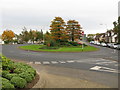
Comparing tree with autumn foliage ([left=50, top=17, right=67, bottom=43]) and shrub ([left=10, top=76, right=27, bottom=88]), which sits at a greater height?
tree with autumn foliage ([left=50, top=17, right=67, bottom=43])

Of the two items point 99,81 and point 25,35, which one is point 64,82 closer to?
point 99,81

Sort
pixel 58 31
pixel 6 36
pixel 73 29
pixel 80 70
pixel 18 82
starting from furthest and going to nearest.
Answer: pixel 6 36, pixel 73 29, pixel 58 31, pixel 80 70, pixel 18 82

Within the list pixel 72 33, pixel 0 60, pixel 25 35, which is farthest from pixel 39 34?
pixel 0 60

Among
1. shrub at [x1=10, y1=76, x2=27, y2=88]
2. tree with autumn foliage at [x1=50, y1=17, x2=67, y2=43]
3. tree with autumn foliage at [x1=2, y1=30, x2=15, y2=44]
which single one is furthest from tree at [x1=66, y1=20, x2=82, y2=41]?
tree with autumn foliage at [x1=2, y1=30, x2=15, y2=44]

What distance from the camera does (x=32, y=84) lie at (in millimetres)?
5867

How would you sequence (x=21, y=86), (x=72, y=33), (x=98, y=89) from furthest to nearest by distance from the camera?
(x=72, y=33) < (x=98, y=89) < (x=21, y=86)

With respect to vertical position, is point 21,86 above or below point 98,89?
above

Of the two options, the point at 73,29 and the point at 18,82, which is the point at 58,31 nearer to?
the point at 73,29

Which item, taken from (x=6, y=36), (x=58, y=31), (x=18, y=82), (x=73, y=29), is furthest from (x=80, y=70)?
(x=6, y=36)

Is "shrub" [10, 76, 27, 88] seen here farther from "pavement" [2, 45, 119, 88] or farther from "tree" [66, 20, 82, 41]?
"tree" [66, 20, 82, 41]

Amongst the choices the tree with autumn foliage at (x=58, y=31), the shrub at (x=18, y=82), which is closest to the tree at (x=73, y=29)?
the tree with autumn foliage at (x=58, y=31)

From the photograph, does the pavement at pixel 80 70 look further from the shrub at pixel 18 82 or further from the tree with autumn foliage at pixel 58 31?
the tree with autumn foliage at pixel 58 31

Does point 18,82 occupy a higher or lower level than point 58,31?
lower

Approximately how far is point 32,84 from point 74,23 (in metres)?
39.3
